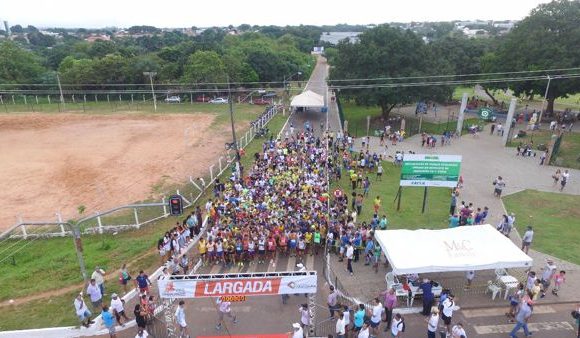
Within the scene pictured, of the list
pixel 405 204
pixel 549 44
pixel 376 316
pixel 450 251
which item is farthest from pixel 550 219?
pixel 549 44

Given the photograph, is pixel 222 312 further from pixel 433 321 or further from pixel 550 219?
pixel 550 219

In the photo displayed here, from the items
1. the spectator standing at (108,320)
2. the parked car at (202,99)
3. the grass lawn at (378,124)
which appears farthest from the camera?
the parked car at (202,99)

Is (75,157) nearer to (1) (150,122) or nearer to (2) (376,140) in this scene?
(1) (150,122)

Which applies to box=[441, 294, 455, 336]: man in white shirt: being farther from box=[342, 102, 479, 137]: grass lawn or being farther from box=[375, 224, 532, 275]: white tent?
box=[342, 102, 479, 137]: grass lawn

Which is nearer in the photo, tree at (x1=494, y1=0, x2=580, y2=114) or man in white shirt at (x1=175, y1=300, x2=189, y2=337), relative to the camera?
man in white shirt at (x1=175, y1=300, x2=189, y2=337)

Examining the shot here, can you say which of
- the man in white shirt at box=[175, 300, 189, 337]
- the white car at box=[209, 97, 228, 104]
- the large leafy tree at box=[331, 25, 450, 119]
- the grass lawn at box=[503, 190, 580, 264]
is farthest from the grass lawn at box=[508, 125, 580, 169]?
the white car at box=[209, 97, 228, 104]

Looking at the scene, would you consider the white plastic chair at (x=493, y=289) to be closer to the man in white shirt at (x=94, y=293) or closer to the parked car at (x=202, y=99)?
the man in white shirt at (x=94, y=293)

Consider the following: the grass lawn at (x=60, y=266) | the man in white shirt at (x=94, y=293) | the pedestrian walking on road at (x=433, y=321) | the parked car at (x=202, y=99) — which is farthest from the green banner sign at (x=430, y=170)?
the parked car at (x=202, y=99)

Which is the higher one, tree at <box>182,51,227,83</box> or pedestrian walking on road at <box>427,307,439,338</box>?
tree at <box>182,51,227,83</box>
